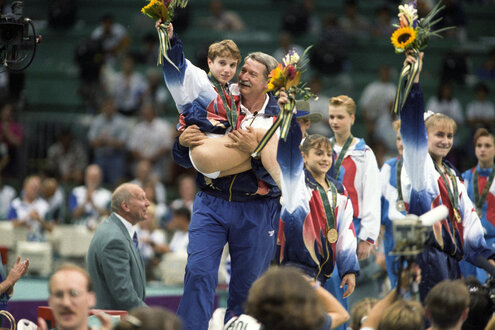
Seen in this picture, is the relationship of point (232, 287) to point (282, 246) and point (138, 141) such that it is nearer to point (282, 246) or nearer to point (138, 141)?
point (282, 246)

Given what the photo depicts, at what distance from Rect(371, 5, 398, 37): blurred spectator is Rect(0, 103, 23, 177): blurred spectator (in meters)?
6.73

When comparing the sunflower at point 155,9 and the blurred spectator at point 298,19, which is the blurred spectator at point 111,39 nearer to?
the blurred spectator at point 298,19

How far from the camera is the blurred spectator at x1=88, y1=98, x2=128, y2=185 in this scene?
13586mm

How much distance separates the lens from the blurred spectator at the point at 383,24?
15.2 metres

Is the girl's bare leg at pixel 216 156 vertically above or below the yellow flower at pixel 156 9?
below

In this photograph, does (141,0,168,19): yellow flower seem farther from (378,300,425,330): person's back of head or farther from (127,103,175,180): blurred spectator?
(127,103,175,180): blurred spectator

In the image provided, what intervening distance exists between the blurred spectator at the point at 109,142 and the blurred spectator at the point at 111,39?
63.3 inches

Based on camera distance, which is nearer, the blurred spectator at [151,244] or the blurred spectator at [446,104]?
the blurred spectator at [151,244]

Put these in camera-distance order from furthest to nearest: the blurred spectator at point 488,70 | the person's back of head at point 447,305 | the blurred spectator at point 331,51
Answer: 1. the blurred spectator at point 488,70
2. the blurred spectator at point 331,51
3. the person's back of head at point 447,305

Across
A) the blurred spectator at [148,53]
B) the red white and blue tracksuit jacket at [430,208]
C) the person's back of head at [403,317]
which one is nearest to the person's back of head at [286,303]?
the person's back of head at [403,317]

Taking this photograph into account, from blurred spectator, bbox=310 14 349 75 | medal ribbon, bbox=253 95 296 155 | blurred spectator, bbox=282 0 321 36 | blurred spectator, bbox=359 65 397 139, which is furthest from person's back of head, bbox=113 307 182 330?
blurred spectator, bbox=282 0 321 36

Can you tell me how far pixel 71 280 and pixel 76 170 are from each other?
9.79m

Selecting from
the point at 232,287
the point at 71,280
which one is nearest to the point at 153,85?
the point at 232,287

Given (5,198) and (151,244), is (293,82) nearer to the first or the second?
(151,244)
